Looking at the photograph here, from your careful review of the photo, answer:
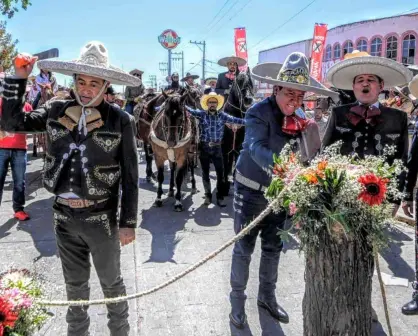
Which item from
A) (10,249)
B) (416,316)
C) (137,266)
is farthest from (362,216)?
(10,249)

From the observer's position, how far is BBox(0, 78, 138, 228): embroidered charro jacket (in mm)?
2551

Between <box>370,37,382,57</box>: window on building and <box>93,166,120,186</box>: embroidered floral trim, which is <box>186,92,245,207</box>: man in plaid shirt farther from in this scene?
<box>370,37,382,57</box>: window on building

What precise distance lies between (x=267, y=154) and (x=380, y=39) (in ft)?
112

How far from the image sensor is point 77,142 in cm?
261

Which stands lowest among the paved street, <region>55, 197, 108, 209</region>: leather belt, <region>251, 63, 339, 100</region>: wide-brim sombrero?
the paved street

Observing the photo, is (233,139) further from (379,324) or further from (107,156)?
(107,156)

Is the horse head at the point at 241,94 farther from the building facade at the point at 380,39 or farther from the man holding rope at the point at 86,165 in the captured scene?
the building facade at the point at 380,39

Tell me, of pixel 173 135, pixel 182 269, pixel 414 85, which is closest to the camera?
→ pixel 414 85

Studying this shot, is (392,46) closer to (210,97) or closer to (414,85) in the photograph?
(210,97)

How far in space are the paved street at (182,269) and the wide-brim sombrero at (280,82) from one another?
1.97 meters

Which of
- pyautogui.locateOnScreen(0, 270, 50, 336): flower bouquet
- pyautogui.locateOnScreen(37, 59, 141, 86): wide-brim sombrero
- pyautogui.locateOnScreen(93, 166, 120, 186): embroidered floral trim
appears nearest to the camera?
pyautogui.locateOnScreen(0, 270, 50, 336): flower bouquet

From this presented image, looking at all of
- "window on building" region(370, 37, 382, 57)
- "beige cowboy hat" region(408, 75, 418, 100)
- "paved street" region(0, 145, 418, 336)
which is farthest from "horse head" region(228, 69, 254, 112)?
"window on building" region(370, 37, 382, 57)

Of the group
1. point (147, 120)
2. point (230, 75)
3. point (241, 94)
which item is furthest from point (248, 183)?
point (230, 75)

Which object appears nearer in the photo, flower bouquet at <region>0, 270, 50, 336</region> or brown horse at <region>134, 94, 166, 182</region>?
flower bouquet at <region>0, 270, 50, 336</region>
